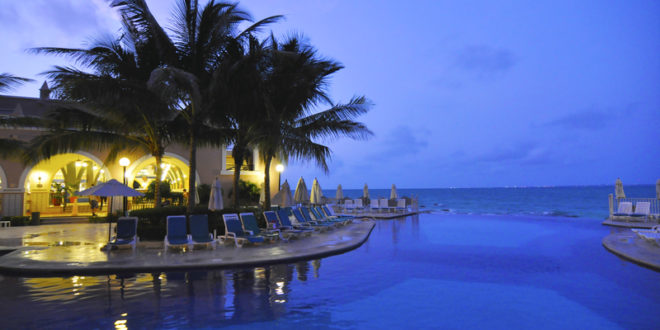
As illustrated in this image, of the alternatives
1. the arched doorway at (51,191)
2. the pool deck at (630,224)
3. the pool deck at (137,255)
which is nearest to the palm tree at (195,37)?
the pool deck at (137,255)

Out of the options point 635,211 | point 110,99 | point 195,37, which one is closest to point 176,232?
point 110,99

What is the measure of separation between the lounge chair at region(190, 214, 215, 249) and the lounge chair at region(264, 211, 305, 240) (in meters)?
2.09

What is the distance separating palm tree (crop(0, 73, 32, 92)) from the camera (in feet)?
36.8

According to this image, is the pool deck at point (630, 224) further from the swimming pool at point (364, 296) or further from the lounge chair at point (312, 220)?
the lounge chair at point (312, 220)

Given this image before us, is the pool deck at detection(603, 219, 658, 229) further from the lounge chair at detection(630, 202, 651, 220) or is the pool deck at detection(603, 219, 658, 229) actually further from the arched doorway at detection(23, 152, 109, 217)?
the arched doorway at detection(23, 152, 109, 217)

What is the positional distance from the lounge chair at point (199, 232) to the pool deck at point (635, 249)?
9.61 meters

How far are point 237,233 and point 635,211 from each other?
16.4 metres

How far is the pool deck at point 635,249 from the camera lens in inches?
314

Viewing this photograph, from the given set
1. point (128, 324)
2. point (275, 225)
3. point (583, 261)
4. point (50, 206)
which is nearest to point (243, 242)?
point (275, 225)

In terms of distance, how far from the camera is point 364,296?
19.6ft

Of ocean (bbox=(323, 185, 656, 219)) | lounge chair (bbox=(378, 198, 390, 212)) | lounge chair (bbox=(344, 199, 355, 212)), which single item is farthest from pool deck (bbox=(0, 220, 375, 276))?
ocean (bbox=(323, 185, 656, 219))

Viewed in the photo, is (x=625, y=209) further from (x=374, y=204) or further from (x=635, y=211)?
(x=374, y=204)

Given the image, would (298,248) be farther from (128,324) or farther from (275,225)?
(128,324)

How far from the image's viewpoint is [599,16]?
5538 centimetres
